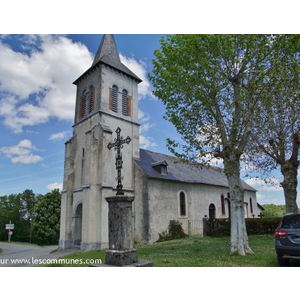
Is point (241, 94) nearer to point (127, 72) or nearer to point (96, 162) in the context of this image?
point (96, 162)

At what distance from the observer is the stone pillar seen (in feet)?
21.8

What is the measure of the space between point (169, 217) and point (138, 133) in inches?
298

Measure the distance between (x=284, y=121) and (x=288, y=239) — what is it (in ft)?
24.4

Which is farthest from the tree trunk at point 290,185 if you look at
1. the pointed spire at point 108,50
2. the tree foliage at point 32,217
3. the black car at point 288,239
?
the tree foliage at point 32,217

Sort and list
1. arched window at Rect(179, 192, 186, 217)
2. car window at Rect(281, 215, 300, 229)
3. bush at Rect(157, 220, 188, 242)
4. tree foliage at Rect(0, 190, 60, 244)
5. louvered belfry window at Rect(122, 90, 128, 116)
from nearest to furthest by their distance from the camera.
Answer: car window at Rect(281, 215, 300, 229), bush at Rect(157, 220, 188, 242), louvered belfry window at Rect(122, 90, 128, 116), arched window at Rect(179, 192, 186, 217), tree foliage at Rect(0, 190, 60, 244)

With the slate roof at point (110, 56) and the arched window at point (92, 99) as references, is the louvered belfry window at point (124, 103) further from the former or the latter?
the arched window at point (92, 99)

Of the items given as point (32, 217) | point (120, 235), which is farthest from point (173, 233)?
point (32, 217)

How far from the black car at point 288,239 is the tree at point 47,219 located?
99.8 feet

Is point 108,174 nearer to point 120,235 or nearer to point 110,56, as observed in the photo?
point 110,56

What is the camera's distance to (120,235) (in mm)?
6883

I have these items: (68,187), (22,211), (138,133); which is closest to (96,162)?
(68,187)

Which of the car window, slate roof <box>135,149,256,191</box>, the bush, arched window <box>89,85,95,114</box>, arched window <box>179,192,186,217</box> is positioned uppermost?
arched window <box>89,85,95,114</box>

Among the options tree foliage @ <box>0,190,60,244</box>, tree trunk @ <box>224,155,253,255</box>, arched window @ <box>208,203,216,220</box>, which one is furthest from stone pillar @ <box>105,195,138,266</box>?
tree foliage @ <box>0,190,60,244</box>

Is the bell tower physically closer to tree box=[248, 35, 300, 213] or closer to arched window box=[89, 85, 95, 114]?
arched window box=[89, 85, 95, 114]
